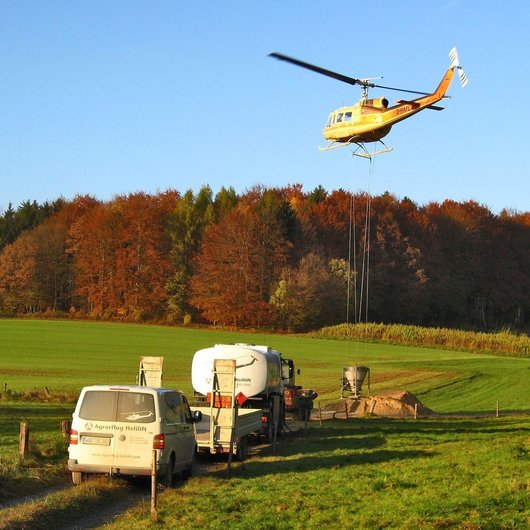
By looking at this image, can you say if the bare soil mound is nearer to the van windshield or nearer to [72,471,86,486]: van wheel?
[72,471,86,486]: van wheel

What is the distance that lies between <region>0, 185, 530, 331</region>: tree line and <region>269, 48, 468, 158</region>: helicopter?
222ft

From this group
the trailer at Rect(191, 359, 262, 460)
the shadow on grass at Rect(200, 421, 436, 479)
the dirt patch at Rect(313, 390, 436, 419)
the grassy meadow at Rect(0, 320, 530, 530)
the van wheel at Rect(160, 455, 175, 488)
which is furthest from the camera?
the dirt patch at Rect(313, 390, 436, 419)

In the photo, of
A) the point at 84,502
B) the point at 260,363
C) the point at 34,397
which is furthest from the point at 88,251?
the point at 84,502

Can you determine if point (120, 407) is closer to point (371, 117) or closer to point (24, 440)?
point (24, 440)

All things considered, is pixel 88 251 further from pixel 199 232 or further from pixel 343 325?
pixel 343 325

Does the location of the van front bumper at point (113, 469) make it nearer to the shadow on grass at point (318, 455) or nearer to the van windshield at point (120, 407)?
the van windshield at point (120, 407)

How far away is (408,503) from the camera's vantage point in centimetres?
1465

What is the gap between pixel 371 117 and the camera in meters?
36.8

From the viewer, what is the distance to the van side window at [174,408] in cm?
1805

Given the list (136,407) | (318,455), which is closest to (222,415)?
(318,455)

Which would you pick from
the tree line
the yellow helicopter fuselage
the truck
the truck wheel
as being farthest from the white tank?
the tree line

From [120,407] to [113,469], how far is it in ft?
3.78

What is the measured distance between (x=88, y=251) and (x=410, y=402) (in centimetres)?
8761

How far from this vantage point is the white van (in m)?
17.2
